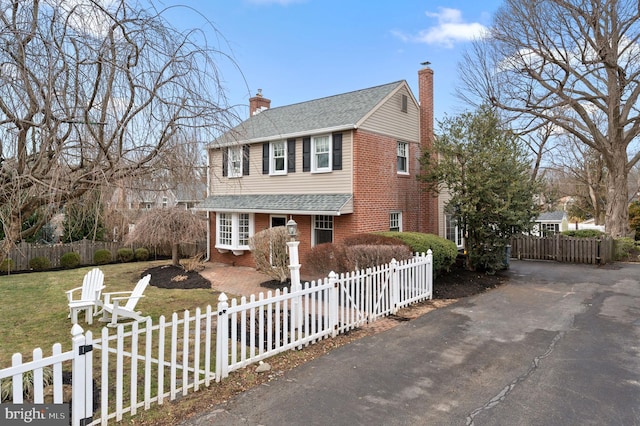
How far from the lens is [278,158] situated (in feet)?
50.6

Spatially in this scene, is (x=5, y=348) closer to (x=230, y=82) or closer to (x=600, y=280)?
(x=230, y=82)

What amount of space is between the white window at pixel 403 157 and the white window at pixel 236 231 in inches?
265

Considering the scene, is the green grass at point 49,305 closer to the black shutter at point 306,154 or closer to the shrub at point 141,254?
the shrub at point 141,254

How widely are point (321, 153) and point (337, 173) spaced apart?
3.77 ft

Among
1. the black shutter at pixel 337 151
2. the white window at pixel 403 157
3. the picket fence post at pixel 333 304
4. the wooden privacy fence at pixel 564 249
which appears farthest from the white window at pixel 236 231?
the wooden privacy fence at pixel 564 249

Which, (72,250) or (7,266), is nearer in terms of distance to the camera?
(7,266)

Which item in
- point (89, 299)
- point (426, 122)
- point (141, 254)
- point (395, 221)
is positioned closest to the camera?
point (89, 299)

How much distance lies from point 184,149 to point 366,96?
12.7m

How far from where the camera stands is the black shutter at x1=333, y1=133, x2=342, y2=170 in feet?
44.1

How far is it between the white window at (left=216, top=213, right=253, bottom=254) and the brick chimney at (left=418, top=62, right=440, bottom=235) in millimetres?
7604

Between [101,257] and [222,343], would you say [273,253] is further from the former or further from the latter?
[101,257]

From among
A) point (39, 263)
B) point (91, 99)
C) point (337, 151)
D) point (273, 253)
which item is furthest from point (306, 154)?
point (39, 263)

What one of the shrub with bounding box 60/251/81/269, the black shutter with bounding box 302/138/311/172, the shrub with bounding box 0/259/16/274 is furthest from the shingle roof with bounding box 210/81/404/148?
the shrub with bounding box 0/259/16/274

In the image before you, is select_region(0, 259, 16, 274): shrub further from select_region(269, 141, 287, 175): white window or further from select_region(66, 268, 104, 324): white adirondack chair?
select_region(269, 141, 287, 175): white window
